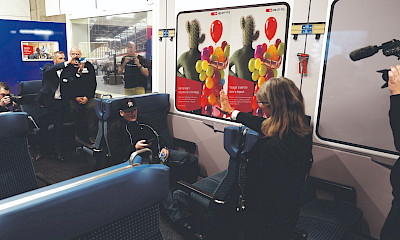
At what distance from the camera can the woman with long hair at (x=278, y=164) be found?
4.87 feet

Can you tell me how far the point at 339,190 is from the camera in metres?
2.52

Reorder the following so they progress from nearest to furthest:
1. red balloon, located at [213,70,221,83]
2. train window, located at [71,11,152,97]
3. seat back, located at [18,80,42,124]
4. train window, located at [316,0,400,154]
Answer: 1. train window, located at [316,0,400,154]
2. red balloon, located at [213,70,221,83]
3. train window, located at [71,11,152,97]
4. seat back, located at [18,80,42,124]

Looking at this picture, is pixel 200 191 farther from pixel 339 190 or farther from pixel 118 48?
pixel 118 48

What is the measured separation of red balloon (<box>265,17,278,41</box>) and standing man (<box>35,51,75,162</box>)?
2.91 metres

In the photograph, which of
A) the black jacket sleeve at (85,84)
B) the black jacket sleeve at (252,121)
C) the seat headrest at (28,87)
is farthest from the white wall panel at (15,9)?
the black jacket sleeve at (252,121)

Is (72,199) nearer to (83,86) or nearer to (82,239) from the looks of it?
(82,239)

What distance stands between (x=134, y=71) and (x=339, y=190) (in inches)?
118

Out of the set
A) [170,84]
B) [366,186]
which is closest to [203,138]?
[170,84]

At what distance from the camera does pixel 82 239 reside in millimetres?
1229

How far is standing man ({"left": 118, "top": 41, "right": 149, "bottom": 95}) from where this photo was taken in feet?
13.6

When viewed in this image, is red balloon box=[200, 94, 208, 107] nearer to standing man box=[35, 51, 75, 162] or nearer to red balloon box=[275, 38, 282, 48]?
red balloon box=[275, 38, 282, 48]

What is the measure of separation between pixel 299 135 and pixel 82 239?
1.09 m

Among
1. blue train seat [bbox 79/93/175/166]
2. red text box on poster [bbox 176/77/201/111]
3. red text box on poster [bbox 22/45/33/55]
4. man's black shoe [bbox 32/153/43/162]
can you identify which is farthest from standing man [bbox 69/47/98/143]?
red text box on poster [bbox 22/45/33/55]

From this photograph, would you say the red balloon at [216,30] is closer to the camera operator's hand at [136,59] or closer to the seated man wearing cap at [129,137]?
the seated man wearing cap at [129,137]
